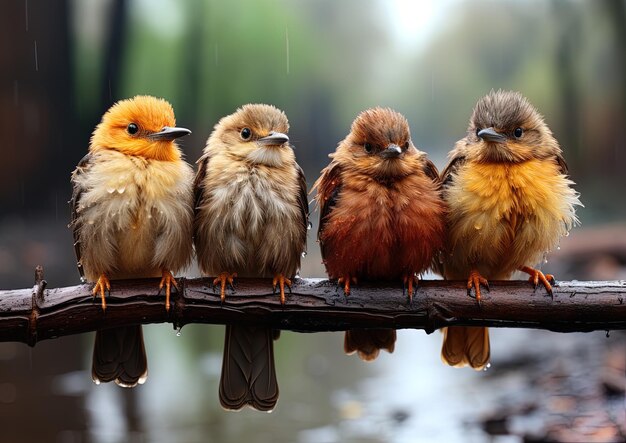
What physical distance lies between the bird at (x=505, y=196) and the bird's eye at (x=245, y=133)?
707mm

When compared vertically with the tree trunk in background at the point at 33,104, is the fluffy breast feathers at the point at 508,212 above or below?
below

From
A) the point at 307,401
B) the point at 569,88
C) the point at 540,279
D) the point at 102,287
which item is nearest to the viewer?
the point at 102,287

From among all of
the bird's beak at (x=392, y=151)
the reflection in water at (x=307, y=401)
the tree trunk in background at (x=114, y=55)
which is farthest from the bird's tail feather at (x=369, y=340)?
the tree trunk in background at (x=114, y=55)

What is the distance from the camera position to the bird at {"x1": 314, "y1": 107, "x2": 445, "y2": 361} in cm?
243

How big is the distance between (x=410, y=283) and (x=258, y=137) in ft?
2.35

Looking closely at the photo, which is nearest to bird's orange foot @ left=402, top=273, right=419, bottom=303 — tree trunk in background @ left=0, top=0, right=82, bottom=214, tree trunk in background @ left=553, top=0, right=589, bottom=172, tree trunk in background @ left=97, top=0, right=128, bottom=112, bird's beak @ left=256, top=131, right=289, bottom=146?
bird's beak @ left=256, top=131, right=289, bottom=146

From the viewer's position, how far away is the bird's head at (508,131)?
2537 millimetres

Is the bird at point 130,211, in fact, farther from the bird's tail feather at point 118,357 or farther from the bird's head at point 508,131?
the bird's head at point 508,131

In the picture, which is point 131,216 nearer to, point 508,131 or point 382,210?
point 382,210

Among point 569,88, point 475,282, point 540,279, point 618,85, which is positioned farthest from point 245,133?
point 618,85

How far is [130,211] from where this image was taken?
241cm

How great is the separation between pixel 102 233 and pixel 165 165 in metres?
0.30

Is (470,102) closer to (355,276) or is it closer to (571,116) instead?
(571,116)

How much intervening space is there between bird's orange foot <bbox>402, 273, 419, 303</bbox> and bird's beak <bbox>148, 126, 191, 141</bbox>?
87cm
